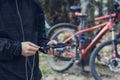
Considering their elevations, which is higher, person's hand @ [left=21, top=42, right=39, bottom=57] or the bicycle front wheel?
person's hand @ [left=21, top=42, right=39, bottom=57]

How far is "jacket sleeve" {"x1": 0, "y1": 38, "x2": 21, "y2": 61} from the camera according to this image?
215cm

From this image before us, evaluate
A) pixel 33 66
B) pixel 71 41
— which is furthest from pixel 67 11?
pixel 33 66

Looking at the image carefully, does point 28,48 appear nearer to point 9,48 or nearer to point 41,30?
point 9,48

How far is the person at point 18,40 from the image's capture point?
217 centimetres

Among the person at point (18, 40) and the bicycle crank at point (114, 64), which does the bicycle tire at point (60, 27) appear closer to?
the bicycle crank at point (114, 64)

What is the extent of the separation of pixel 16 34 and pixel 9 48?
13 centimetres

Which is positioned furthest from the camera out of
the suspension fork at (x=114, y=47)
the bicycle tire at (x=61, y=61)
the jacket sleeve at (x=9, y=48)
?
the bicycle tire at (x=61, y=61)

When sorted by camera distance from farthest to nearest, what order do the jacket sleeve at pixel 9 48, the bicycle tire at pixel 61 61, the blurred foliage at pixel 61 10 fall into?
the blurred foliage at pixel 61 10 < the bicycle tire at pixel 61 61 < the jacket sleeve at pixel 9 48

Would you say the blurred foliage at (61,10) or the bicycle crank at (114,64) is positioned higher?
the blurred foliage at (61,10)

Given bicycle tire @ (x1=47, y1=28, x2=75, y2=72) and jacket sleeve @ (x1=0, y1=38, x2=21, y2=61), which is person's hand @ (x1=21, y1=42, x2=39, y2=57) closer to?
jacket sleeve @ (x1=0, y1=38, x2=21, y2=61)

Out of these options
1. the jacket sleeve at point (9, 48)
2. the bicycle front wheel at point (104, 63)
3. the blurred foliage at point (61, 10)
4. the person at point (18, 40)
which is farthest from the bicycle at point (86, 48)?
the blurred foliage at point (61, 10)

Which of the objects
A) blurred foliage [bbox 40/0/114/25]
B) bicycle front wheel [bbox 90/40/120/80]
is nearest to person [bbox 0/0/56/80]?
bicycle front wheel [bbox 90/40/120/80]

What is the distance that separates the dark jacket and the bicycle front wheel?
2.84 metres

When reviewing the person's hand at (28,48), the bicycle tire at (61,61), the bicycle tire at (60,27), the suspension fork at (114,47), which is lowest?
the bicycle tire at (61,61)
